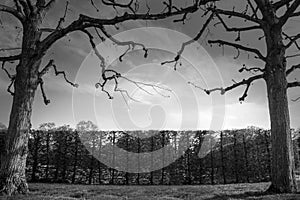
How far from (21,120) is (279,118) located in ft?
28.0

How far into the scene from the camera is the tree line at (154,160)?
1938 cm

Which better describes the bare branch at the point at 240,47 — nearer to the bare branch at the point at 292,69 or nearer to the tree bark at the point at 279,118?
the tree bark at the point at 279,118

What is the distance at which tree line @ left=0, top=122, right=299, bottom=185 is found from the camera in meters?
19.4

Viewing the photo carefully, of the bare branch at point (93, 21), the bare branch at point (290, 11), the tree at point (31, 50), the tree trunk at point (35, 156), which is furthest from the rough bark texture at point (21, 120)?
the tree trunk at point (35, 156)

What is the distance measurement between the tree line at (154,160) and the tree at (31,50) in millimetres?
8402

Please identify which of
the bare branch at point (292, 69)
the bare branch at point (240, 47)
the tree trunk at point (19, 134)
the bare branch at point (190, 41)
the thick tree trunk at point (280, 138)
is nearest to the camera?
the tree trunk at point (19, 134)

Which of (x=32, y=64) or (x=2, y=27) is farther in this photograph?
(x=2, y=27)

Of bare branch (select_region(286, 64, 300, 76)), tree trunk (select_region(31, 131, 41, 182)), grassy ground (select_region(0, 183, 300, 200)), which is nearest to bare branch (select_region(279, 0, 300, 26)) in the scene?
bare branch (select_region(286, 64, 300, 76))

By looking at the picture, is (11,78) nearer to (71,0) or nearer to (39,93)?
(39,93)

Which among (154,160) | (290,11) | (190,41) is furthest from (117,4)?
(154,160)

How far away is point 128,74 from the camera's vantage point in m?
12.9

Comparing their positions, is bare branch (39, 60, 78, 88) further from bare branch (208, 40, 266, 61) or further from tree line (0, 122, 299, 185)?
tree line (0, 122, 299, 185)

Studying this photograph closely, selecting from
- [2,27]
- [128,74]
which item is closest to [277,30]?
[128,74]

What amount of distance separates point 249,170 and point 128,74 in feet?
36.9
